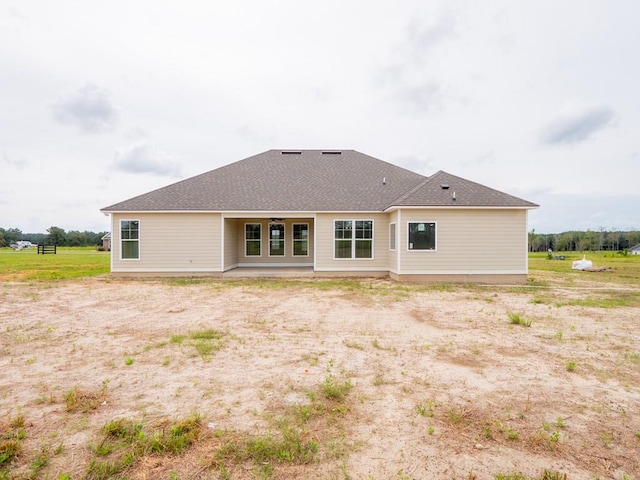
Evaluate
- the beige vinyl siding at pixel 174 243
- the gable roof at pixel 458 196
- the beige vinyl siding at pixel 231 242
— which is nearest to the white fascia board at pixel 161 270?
the beige vinyl siding at pixel 174 243

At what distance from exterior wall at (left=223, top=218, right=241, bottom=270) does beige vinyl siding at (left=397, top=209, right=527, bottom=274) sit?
25.6 ft

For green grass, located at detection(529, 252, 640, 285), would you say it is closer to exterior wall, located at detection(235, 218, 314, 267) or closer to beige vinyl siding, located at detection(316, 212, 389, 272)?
beige vinyl siding, located at detection(316, 212, 389, 272)

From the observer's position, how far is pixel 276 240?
1752 cm

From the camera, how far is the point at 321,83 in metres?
17.6

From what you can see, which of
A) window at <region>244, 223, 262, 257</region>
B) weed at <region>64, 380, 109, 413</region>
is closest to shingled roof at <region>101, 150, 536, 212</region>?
window at <region>244, 223, 262, 257</region>

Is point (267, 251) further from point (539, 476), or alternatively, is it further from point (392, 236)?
point (539, 476)

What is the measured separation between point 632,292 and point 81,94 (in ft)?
88.3

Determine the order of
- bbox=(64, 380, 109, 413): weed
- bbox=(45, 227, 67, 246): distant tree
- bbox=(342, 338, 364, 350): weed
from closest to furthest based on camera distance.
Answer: bbox=(64, 380, 109, 413): weed, bbox=(342, 338, 364, 350): weed, bbox=(45, 227, 67, 246): distant tree

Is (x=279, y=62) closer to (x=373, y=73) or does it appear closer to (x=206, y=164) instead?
(x=373, y=73)

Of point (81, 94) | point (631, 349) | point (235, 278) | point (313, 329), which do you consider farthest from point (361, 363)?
point (81, 94)

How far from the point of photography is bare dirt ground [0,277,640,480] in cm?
251

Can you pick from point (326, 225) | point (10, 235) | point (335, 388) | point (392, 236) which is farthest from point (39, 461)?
point (10, 235)

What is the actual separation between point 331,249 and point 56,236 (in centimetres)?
8183

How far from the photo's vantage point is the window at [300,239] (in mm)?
17480
